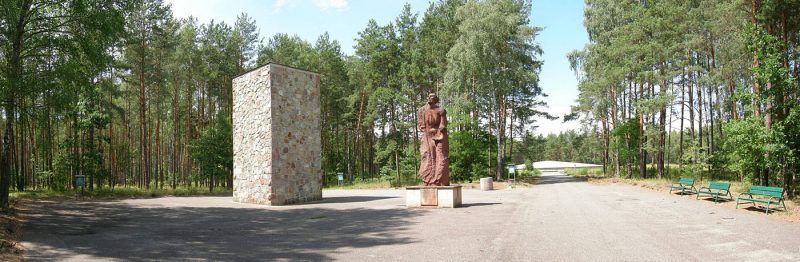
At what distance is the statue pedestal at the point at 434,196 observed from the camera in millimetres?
13172

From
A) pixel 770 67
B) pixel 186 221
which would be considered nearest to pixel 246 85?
pixel 186 221

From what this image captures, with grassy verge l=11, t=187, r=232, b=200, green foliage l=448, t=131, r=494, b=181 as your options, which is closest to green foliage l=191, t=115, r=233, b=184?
grassy verge l=11, t=187, r=232, b=200

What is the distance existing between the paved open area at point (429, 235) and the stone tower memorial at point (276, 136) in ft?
9.60

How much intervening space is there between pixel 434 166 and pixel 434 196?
3.20 feet

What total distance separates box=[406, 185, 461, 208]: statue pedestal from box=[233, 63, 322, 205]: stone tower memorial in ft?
16.4

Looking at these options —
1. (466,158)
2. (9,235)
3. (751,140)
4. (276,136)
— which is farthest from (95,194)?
(751,140)

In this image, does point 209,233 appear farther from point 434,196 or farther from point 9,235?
point 434,196

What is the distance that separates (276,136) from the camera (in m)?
15.5

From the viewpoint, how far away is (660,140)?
27.3m

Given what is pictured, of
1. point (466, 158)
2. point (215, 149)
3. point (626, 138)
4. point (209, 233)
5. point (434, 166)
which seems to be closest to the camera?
point (209, 233)

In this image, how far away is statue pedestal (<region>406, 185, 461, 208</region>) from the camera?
13.2 metres

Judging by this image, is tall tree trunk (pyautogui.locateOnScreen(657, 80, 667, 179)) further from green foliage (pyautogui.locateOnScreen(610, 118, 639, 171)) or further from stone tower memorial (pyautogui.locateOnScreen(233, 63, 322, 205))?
stone tower memorial (pyautogui.locateOnScreen(233, 63, 322, 205))

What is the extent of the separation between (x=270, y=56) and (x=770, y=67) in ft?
98.0

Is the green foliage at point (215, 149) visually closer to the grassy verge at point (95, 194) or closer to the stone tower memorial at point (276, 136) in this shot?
the grassy verge at point (95, 194)
